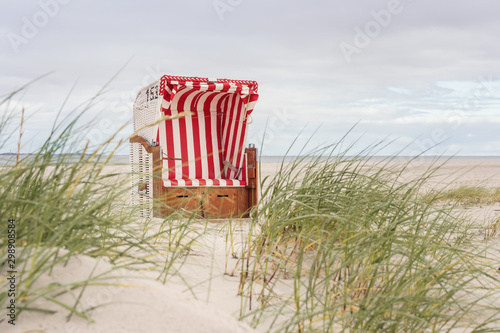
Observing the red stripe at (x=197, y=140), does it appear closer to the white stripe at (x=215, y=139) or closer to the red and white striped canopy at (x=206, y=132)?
the red and white striped canopy at (x=206, y=132)

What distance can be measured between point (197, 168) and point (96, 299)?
520cm

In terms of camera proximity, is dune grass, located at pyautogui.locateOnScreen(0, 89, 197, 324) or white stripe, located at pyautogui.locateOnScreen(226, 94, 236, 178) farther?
white stripe, located at pyautogui.locateOnScreen(226, 94, 236, 178)

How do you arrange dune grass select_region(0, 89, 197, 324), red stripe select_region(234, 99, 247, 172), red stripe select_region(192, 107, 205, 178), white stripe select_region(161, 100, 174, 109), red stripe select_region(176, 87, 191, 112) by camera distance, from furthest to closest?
1. red stripe select_region(192, 107, 205, 178)
2. red stripe select_region(176, 87, 191, 112)
3. red stripe select_region(234, 99, 247, 172)
4. white stripe select_region(161, 100, 174, 109)
5. dune grass select_region(0, 89, 197, 324)

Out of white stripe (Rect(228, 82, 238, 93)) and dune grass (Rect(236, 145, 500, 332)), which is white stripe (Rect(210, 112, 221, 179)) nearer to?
white stripe (Rect(228, 82, 238, 93))

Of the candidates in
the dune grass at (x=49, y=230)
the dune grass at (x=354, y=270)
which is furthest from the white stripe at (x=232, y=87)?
the dune grass at (x=49, y=230)

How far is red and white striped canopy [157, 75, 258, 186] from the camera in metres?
6.14

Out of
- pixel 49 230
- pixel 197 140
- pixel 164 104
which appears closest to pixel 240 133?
pixel 197 140

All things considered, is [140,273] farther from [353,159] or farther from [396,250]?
[353,159]

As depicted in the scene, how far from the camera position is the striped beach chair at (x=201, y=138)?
18.4 feet

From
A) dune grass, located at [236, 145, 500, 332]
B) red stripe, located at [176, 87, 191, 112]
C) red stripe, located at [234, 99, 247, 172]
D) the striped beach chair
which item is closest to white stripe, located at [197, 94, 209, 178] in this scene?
the striped beach chair

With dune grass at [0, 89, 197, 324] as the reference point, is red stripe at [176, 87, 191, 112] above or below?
above

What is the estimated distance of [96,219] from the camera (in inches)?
63.6

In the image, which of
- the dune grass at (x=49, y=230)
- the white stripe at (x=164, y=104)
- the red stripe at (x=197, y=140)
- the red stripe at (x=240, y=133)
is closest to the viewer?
the dune grass at (x=49, y=230)

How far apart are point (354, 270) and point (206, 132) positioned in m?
4.73
